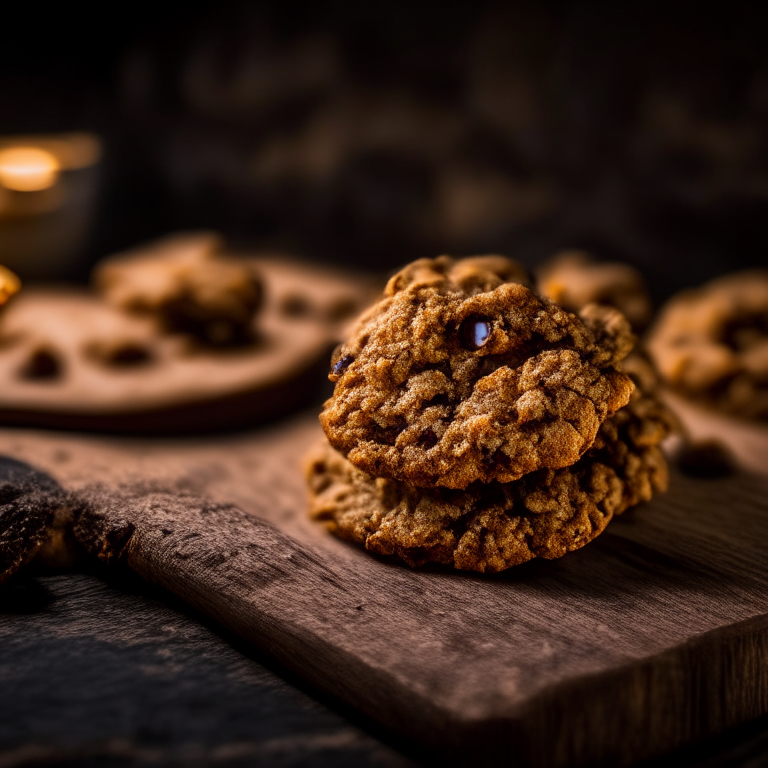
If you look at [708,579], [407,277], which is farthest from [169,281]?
[708,579]

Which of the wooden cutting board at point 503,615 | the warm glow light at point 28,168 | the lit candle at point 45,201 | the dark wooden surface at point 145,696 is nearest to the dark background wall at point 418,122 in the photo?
the lit candle at point 45,201

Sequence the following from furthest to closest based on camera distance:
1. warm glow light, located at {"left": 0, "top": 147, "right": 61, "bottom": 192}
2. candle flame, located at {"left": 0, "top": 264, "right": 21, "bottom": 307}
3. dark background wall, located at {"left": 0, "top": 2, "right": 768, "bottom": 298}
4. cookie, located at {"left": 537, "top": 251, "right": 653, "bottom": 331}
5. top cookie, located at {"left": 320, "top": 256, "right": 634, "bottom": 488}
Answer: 1. warm glow light, located at {"left": 0, "top": 147, "right": 61, "bottom": 192}
2. dark background wall, located at {"left": 0, "top": 2, "right": 768, "bottom": 298}
3. cookie, located at {"left": 537, "top": 251, "right": 653, "bottom": 331}
4. candle flame, located at {"left": 0, "top": 264, "right": 21, "bottom": 307}
5. top cookie, located at {"left": 320, "top": 256, "right": 634, "bottom": 488}

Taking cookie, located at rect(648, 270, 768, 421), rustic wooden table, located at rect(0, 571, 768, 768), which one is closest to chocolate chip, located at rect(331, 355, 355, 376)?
rustic wooden table, located at rect(0, 571, 768, 768)

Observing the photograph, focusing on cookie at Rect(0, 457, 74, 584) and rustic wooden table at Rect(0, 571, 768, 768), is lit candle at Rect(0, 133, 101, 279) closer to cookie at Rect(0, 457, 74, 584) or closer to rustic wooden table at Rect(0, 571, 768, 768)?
cookie at Rect(0, 457, 74, 584)

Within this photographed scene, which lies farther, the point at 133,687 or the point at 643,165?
the point at 643,165

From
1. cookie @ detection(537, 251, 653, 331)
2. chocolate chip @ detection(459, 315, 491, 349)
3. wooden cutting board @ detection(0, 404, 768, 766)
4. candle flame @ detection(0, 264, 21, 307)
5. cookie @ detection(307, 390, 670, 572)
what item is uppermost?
cookie @ detection(537, 251, 653, 331)

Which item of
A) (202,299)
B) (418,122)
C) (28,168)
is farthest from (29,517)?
(418,122)

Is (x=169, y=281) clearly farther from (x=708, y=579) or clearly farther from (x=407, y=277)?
(x=708, y=579)
